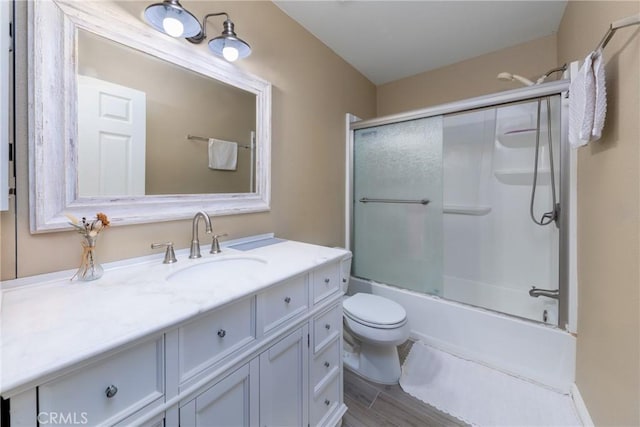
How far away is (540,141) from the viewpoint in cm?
209

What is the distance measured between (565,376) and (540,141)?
1.64m

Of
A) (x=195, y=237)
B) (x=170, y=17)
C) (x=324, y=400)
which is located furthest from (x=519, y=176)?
(x=170, y=17)

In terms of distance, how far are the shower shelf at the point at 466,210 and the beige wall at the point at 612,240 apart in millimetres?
922

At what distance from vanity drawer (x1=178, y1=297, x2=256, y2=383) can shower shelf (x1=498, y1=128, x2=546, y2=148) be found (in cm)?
251

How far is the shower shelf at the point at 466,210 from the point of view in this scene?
7.90 feet

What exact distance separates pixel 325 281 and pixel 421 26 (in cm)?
195

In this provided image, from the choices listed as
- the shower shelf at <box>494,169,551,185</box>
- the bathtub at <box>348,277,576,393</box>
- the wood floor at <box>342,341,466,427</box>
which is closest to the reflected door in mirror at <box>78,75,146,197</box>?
the wood floor at <box>342,341,466,427</box>

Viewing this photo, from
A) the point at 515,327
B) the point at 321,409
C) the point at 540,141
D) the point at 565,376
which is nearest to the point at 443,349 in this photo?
the point at 515,327

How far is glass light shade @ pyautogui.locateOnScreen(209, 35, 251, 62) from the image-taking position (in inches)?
50.4

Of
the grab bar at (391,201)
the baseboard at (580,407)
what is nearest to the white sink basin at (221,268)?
the grab bar at (391,201)

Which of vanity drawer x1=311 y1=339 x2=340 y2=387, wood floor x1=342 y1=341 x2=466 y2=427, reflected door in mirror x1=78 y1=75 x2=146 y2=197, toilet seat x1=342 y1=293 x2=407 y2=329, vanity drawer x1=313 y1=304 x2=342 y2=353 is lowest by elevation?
wood floor x1=342 y1=341 x2=466 y2=427

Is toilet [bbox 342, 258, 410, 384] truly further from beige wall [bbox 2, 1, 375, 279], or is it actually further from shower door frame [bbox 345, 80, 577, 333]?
shower door frame [bbox 345, 80, 577, 333]

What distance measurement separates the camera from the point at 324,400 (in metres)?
1.25

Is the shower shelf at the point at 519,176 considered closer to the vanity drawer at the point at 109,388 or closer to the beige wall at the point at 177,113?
the beige wall at the point at 177,113
